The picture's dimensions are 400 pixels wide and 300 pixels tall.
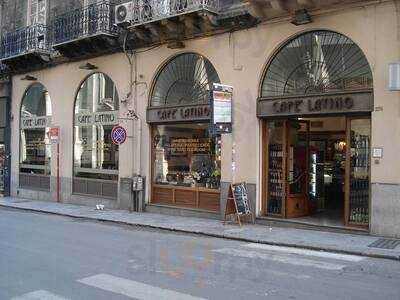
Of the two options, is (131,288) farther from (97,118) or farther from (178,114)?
(97,118)

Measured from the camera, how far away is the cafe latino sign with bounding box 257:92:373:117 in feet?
40.3

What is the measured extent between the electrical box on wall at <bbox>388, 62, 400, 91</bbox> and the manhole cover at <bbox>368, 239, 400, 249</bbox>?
10.4 ft

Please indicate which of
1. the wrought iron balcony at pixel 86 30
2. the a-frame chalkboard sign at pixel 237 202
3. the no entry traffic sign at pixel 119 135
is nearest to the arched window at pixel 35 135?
the wrought iron balcony at pixel 86 30

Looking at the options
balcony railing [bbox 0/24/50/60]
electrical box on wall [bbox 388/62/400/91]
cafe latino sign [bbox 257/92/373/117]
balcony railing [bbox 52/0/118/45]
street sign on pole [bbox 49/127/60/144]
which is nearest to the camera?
electrical box on wall [bbox 388/62/400/91]

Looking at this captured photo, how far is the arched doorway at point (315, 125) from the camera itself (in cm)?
1266

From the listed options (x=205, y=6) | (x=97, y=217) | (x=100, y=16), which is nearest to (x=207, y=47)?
(x=205, y=6)

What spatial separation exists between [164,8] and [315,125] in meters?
5.48

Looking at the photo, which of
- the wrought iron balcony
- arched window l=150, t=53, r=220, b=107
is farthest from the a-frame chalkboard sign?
the wrought iron balcony

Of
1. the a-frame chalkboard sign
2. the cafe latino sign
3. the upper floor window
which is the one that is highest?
the upper floor window

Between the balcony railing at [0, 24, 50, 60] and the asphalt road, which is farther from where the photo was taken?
the balcony railing at [0, 24, 50, 60]

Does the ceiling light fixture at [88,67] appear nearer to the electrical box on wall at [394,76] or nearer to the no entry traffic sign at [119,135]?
→ the no entry traffic sign at [119,135]

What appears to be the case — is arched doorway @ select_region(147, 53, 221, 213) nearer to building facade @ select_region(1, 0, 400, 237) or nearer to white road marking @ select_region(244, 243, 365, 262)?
building facade @ select_region(1, 0, 400, 237)

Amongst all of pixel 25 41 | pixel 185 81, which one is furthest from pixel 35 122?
pixel 185 81

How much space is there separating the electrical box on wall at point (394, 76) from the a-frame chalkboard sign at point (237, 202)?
4.54 metres
